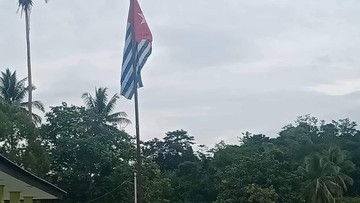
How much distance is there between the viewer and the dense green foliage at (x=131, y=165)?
3603 centimetres

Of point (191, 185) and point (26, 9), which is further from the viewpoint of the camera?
point (191, 185)

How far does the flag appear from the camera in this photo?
14234 millimetres

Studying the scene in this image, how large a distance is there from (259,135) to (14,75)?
1188 inches

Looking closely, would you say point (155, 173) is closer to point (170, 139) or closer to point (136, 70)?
point (170, 139)

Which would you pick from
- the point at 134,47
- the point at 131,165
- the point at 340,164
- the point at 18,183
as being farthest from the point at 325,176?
the point at 18,183

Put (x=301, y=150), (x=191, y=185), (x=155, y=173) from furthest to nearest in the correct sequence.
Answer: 1. (x=301, y=150)
2. (x=191, y=185)
3. (x=155, y=173)

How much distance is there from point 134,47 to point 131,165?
91.2ft

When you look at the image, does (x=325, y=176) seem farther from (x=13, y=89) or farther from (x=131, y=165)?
(x=13, y=89)

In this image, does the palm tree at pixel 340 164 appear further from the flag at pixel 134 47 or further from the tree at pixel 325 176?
the flag at pixel 134 47

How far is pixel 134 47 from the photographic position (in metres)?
14.3

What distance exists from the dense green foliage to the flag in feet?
64.7

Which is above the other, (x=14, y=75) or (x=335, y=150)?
(x=14, y=75)

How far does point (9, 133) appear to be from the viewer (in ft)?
110

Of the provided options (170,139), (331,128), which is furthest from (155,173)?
(331,128)
